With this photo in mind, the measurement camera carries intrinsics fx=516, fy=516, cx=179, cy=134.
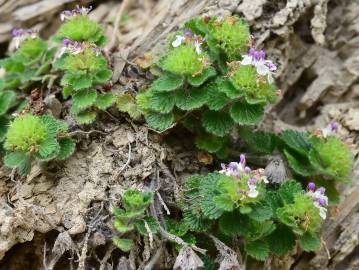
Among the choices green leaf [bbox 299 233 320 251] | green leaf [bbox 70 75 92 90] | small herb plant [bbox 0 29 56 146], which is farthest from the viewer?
small herb plant [bbox 0 29 56 146]

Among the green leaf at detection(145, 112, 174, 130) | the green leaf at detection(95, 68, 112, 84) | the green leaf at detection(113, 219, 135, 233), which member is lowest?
the green leaf at detection(113, 219, 135, 233)

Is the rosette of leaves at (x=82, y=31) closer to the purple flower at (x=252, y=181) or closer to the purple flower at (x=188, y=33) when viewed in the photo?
the purple flower at (x=188, y=33)

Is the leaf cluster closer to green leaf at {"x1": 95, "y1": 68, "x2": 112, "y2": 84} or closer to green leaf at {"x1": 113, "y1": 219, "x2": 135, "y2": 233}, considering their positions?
green leaf at {"x1": 113, "y1": 219, "x2": 135, "y2": 233}

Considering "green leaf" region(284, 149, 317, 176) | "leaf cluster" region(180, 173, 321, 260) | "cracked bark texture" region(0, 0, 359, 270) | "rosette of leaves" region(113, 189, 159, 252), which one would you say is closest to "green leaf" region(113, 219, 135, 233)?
"rosette of leaves" region(113, 189, 159, 252)

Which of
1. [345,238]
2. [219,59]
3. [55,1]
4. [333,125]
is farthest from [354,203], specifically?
[55,1]

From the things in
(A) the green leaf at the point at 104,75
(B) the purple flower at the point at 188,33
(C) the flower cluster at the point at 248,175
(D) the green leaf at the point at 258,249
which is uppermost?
(B) the purple flower at the point at 188,33

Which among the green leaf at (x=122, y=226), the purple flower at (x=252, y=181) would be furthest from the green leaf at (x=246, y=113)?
the green leaf at (x=122, y=226)
